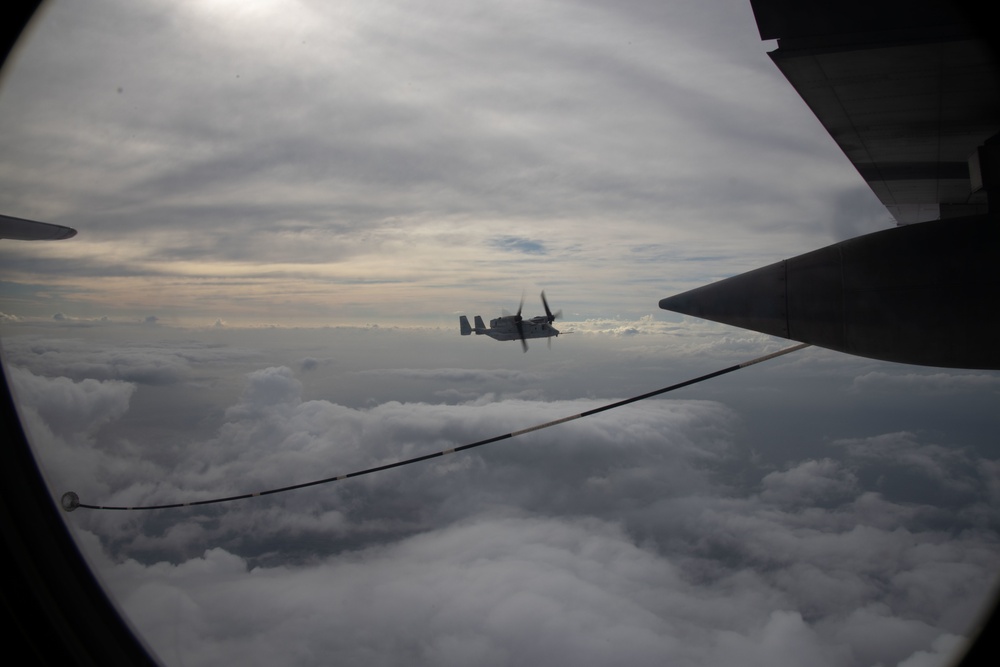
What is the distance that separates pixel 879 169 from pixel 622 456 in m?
165

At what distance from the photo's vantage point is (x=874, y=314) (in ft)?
11.4

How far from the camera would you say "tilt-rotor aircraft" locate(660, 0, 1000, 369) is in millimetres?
2691

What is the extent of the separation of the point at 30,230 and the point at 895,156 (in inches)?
258

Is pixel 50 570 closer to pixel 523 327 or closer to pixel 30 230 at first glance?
pixel 30 230

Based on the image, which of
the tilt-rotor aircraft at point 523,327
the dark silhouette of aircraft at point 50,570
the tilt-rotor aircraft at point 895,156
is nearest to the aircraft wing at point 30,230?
the dark silhouette of aircraft at point 50,570

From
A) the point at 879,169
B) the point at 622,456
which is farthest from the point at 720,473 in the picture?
the point at 879,169

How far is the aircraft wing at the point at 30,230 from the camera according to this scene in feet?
8.93

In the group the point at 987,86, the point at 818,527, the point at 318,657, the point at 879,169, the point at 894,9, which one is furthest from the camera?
the point at 818,527

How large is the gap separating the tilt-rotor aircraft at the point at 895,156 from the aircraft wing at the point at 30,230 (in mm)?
4253

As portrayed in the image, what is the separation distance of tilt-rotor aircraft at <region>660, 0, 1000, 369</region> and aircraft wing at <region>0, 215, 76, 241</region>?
4253mm

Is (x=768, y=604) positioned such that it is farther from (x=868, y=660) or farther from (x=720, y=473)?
(x=720, y=473)

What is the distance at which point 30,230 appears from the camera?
2.88 meters

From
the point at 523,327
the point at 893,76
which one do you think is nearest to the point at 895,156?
the point at 893,76

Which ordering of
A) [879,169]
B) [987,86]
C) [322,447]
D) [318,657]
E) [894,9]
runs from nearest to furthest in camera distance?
[894,9] < [987,86] < [879,169] < [318,657] < [322,447]
